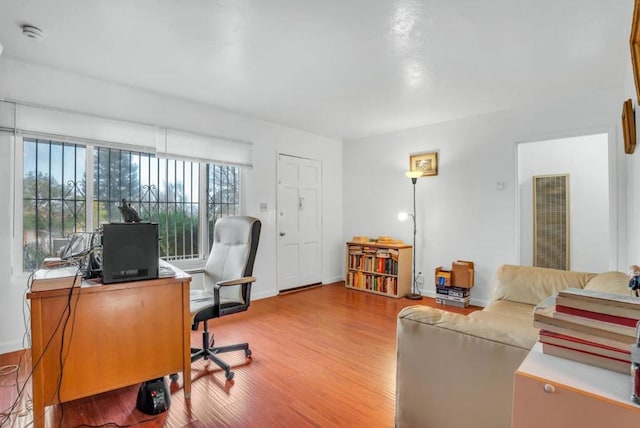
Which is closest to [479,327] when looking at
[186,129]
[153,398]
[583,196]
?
[153,398]

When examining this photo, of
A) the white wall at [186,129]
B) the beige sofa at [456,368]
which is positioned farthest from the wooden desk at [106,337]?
the white wall at [186,129]

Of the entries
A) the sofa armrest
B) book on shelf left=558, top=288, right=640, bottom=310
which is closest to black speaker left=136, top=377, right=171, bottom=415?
the sofa armrest

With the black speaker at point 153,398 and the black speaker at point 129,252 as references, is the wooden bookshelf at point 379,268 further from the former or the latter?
the black speaker at point 129,252

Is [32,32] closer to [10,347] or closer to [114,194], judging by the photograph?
[114,194]

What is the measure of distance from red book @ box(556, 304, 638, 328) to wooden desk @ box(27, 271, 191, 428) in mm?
1961

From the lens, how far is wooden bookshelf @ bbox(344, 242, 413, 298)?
4.60 m

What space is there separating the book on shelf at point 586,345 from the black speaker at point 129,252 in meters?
1.97

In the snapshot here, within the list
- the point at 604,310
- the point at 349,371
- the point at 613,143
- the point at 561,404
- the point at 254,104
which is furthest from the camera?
the point at 254,104

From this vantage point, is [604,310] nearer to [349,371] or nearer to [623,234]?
[349,371]

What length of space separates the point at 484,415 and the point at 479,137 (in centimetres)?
373

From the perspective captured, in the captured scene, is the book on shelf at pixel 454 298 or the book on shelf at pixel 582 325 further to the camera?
the book on shelf at pixel 454 298

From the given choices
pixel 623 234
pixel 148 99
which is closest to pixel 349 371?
pixel 623 234

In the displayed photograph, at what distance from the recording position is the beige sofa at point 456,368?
1.23 meters

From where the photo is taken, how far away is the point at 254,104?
12.5ft
